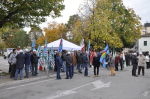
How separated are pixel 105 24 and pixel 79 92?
34.1m

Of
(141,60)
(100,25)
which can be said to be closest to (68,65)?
(141,60)

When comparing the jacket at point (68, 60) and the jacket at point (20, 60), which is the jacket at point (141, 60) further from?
the jacket at point (20, 60)

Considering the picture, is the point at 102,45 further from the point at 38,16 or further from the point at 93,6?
the point at 38,16

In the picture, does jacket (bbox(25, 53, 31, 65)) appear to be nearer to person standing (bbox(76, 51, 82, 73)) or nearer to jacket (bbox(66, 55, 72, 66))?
jacket (bbox(66, 55, 72, 66))

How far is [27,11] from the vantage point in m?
19.0

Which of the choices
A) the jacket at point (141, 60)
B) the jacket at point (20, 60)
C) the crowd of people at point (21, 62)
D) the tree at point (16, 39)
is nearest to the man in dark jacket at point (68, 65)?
the crowd of people at point (21, 62)

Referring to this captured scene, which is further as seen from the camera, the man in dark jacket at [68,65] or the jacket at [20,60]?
the man in dark jacket at [68,65]

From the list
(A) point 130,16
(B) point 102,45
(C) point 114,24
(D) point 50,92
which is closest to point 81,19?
(B) point 102,45

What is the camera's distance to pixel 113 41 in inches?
1932

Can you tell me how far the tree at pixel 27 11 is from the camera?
18562mm

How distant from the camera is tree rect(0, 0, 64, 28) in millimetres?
18562

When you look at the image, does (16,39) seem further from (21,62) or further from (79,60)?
(21,62)

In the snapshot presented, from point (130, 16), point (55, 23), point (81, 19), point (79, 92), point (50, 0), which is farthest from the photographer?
point (55, 23)

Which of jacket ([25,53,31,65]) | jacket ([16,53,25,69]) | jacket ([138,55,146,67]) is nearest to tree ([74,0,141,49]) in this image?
jacket ([138,55,146,67])
